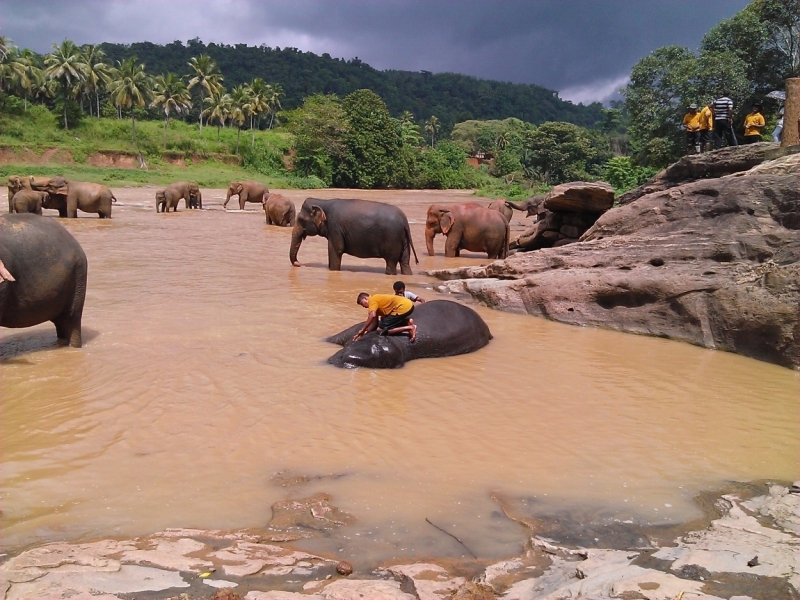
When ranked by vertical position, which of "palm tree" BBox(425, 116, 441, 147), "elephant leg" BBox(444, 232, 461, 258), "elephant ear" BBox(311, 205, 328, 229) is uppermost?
"palm tree" BBox(425, 116, 441, 147)

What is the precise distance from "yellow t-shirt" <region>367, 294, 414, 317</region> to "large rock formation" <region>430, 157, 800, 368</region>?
3066 mm

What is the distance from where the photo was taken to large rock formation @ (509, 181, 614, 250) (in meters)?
14.4

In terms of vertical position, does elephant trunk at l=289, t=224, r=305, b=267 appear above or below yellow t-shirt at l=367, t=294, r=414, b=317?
above

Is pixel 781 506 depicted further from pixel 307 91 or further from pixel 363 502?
pixel 307 91

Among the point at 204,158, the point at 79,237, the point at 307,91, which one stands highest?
the point at 307,91

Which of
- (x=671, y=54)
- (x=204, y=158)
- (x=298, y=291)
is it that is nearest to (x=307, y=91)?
(x=204, y=158)

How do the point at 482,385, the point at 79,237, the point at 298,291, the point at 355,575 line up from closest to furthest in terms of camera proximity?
the point at 355,575, the point at 482,385, the point at 298,291, the point at 79,237

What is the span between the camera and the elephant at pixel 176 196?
2680 centimetres

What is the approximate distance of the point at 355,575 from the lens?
345 centimetres

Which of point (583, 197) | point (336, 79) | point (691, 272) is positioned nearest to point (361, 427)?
point (691, 272)

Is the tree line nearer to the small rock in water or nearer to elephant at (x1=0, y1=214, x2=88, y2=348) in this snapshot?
elephant at (x1=0, y1=214, x2=88, y2=348)

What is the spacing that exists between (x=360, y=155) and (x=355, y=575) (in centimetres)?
5149

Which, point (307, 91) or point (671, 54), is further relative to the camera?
point (307, 91)

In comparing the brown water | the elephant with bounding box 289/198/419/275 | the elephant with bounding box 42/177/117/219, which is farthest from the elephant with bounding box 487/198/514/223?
the elephant with bounding box 42/177/117/219
